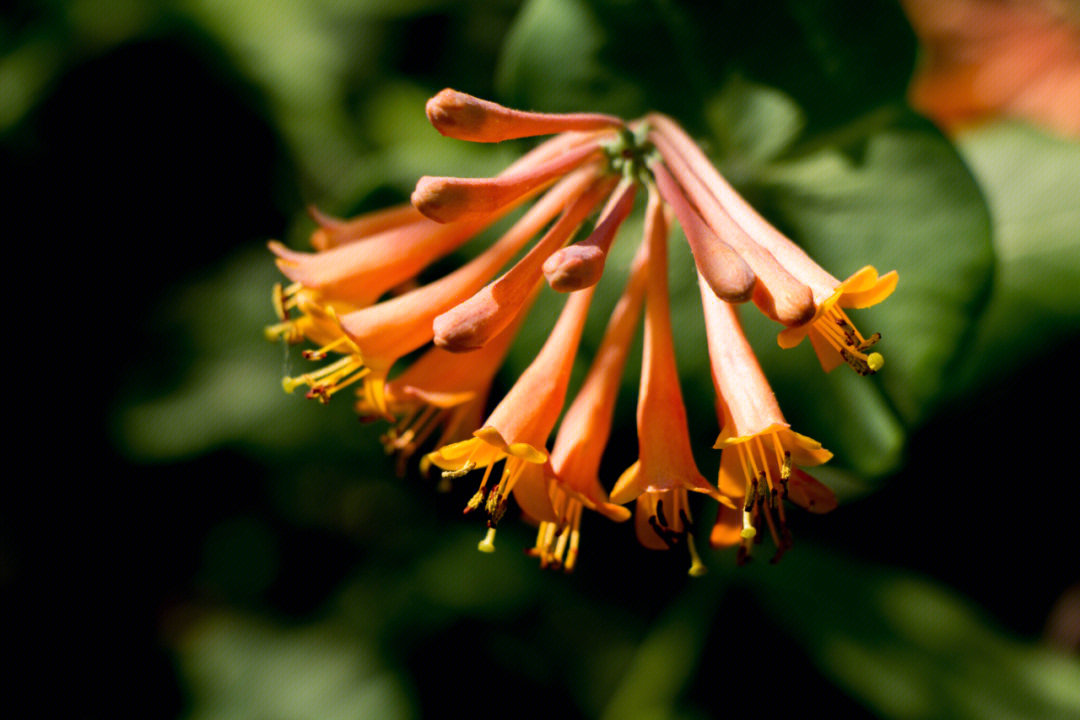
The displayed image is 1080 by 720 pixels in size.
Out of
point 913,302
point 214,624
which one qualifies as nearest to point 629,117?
point 913,302

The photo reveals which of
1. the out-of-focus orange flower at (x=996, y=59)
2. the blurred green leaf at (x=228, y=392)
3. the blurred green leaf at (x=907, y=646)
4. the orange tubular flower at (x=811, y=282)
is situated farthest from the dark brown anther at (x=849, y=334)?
the out-of-focus orange flower at (x=996, y=59)

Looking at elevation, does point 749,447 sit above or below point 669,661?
above

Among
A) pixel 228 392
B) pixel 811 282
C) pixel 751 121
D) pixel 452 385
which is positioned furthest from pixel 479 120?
pixel 228 392

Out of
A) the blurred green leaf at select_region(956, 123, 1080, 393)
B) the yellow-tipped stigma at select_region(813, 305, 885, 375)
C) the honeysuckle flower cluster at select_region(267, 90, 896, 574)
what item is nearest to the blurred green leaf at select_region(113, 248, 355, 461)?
the honeysuckle flower cluster at select_region(267, 90, 896, 574)

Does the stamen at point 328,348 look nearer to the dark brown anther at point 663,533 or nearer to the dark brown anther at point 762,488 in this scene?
the dark brown anther at point 663,533

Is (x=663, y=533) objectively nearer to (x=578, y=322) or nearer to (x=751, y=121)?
(x=578, y=322)
